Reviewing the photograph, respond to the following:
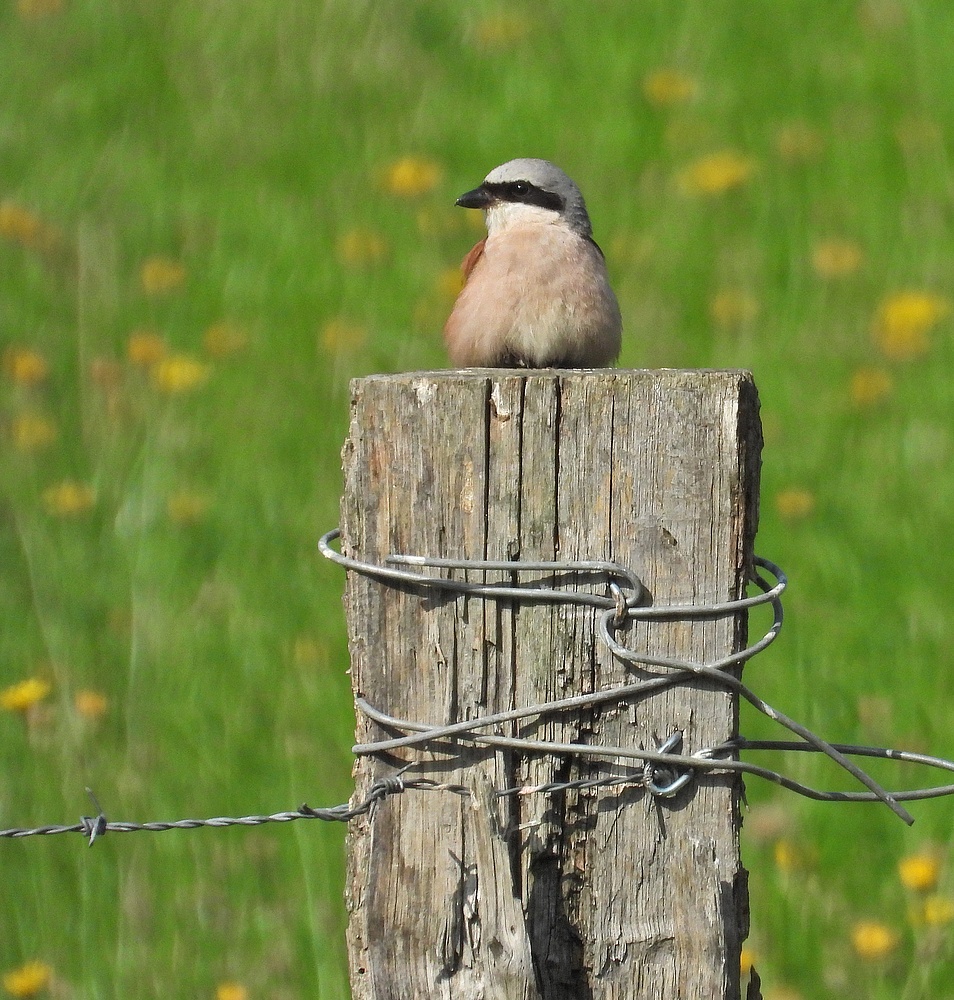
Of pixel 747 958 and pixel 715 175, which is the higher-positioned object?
pixel 715 175

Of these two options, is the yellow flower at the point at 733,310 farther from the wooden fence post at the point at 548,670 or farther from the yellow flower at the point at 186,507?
the wooden fence post at the point at 548,670

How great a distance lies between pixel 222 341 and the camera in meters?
6.76

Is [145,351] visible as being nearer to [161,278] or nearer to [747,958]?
[161,278]

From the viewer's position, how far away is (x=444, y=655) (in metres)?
2.31

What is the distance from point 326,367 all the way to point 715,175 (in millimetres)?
2484

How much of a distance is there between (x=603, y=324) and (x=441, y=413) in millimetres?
1659

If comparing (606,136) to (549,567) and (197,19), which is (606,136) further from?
(549,567)

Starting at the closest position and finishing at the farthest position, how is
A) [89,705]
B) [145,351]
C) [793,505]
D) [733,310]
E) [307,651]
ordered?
[89,705], [307,651], [793,505], [145,351], [733,310]

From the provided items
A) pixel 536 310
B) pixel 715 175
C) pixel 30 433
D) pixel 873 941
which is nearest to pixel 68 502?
pixel 30 433

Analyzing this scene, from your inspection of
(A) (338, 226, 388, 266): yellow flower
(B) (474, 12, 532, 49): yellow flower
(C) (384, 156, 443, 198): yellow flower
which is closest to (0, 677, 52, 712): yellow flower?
(A) (338, 226, 388, 266): yellow flower

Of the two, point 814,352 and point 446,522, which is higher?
point 814,352

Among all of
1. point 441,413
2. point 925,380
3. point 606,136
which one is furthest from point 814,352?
point 441,413

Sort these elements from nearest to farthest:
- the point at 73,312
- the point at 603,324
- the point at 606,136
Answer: the point at 603,324 → the point at 73,312 → the point at 606,136

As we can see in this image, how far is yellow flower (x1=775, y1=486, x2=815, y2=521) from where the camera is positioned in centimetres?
569
